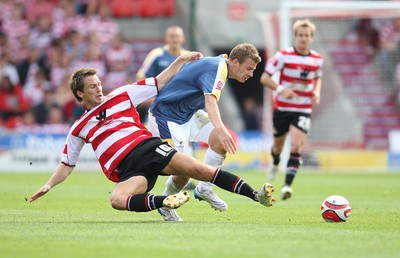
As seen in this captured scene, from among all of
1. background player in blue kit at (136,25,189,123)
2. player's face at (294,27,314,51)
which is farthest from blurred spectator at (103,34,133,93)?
player's face at (294,27,314,51)

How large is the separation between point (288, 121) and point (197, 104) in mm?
4215

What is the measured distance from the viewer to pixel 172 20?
23312 mm

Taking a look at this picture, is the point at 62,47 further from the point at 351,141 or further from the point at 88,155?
the point at 351,141

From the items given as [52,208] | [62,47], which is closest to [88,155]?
[62,47]

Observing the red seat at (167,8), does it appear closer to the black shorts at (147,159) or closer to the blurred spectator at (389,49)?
the blurred spectator at (389,49)

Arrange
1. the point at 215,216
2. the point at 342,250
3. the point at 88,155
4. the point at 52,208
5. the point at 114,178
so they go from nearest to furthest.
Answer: the point at 342,250 → the point at 114,178 → the point at 215,216 → the point at 52,208 → the point at 88,155

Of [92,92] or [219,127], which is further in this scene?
[92,92]

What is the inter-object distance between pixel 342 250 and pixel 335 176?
11813 millimetres

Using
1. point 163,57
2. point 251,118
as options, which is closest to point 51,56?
point 251,118

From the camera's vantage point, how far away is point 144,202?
8.12 meters

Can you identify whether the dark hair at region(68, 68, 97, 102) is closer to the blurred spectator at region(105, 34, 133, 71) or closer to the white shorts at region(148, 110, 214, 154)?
the white shorts at region(148, 110, 214, 154)

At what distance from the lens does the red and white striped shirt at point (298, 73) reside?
1339 cm

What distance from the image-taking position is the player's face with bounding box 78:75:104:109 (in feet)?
28.5

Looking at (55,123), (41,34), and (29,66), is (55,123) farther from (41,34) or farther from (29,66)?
(41,34)
